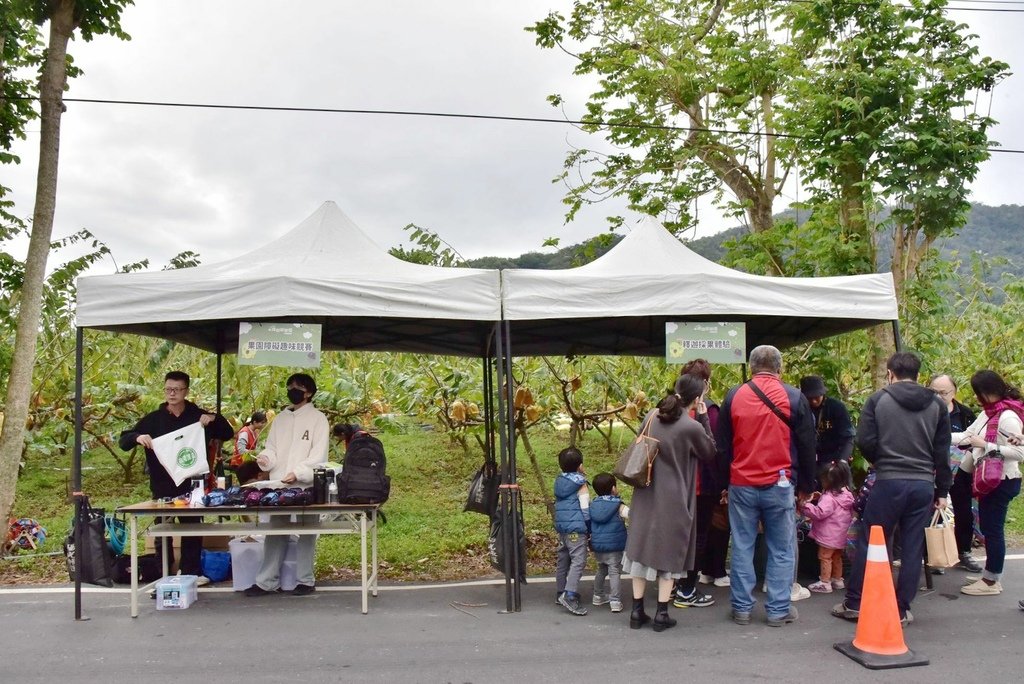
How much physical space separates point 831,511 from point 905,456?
45.7 inches

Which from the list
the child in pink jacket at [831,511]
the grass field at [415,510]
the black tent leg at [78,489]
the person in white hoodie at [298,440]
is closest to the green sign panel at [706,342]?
the child in pink jacket at [831,511]

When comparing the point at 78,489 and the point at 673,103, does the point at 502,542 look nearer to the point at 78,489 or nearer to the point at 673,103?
the point at 78,489

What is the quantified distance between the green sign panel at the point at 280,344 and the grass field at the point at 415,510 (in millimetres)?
2227

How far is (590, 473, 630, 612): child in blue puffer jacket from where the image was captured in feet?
18.5

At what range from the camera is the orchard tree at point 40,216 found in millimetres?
8086

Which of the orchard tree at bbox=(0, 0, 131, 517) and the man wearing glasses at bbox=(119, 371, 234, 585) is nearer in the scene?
the man wearing glasses at bbox=(119, 371, 234, 585)

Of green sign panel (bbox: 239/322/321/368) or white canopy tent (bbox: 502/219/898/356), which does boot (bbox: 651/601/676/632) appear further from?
green sign panel (bbox: 239/322/321/368)

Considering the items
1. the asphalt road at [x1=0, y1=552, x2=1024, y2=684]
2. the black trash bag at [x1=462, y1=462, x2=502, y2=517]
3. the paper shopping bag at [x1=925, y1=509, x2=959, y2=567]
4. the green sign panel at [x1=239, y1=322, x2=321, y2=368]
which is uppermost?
the green sign panel at [x1=239, y1=322, x2=321, y2=368]

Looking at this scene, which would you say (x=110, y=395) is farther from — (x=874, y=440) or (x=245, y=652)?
(x=874, y=440)

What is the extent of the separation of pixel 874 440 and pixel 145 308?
15.8ft

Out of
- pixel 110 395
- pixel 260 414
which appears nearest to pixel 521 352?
pixel 260 414

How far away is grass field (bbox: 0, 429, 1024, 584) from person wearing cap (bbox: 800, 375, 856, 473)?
2.56 meters

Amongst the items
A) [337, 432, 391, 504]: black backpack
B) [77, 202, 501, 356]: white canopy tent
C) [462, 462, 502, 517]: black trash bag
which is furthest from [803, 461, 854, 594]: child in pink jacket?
[337, 432, 391, 504]: black backpack

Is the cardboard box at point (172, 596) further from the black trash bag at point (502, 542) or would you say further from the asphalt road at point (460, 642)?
the black trash bag at point (502, 542)
